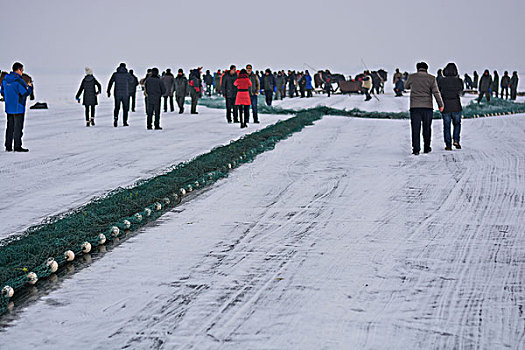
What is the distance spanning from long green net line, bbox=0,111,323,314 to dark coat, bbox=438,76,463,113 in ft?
15.0

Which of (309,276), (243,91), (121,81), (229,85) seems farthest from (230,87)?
(309,276)

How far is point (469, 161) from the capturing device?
11.2 m

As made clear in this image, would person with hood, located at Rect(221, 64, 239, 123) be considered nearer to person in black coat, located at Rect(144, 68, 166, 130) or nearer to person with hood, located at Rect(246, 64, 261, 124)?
person with hood, located at Rect(246, 64, 261, 124)

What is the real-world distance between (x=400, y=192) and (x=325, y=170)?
6.75 ft

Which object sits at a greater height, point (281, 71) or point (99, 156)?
point (281, 71)

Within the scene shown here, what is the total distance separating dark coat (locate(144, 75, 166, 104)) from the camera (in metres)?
18.2

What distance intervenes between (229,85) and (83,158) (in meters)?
8.26

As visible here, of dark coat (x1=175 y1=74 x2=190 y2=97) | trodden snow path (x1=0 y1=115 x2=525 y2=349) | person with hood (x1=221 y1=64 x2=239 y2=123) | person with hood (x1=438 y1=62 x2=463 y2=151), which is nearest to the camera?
trodden snow path (x1=0 y1=115 x2=525 y2=349)

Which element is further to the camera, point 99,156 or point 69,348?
point 99,156

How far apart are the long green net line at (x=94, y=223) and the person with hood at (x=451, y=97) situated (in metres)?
4.46

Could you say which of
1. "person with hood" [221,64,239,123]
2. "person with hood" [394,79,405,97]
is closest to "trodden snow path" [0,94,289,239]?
"person with hood" [221,64,239,123]

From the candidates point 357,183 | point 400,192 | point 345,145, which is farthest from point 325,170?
point 345,145

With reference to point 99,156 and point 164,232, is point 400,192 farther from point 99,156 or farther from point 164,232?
point 99,156

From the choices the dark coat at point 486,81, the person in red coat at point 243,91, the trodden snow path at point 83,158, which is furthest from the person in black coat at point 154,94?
the dark coat at point 486,81
